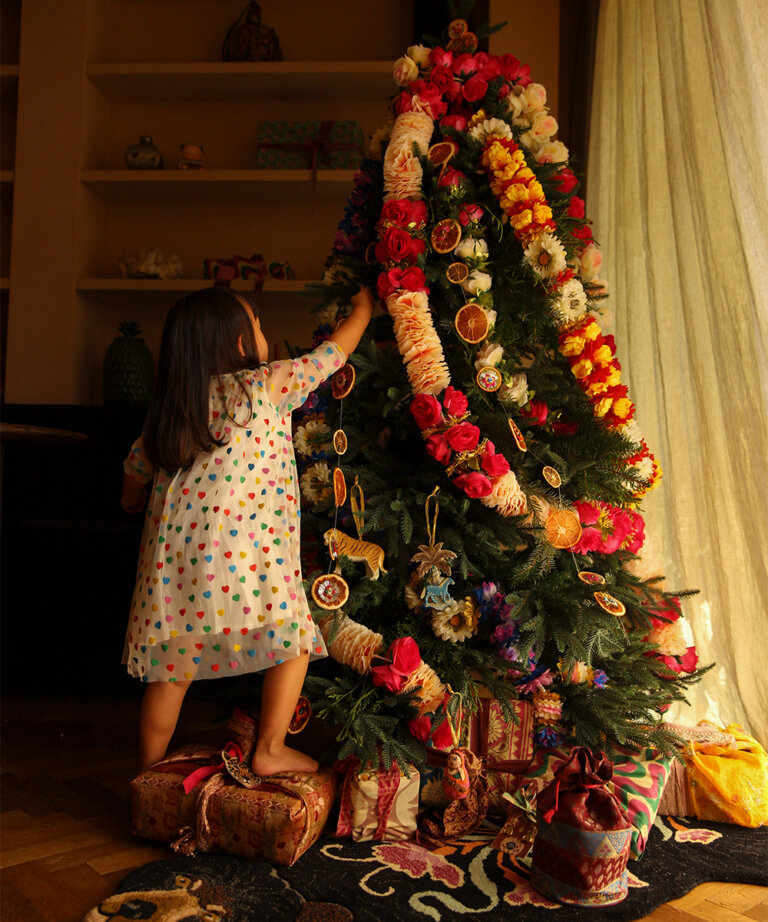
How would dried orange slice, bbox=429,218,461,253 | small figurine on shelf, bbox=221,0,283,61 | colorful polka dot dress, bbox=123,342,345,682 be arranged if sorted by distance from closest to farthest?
colorful polka dot dress, bbox=123,342,345,682, dried orange slice, bbox=429,218,461,253, small figurine on shelf, bbox=221,0,283,61

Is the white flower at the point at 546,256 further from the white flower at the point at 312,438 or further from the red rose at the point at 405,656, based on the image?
the red rose at the point at 405,656

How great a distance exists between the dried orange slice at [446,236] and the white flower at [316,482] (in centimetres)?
58

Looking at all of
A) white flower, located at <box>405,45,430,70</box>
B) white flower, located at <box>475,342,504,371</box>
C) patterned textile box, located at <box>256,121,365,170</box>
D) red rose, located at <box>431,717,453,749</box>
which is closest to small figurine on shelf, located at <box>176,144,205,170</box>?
patterned textile box, located at <box>256,121,365,170</box>

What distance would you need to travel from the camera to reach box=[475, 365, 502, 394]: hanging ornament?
5.90 feet

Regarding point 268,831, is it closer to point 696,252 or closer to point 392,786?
point 392,786

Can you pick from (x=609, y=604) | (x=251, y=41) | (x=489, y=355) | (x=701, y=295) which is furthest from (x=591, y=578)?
(x=251, y=41)

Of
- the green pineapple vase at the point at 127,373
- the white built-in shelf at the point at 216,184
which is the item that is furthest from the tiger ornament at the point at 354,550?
the white built-in shelf at the point at 216,184

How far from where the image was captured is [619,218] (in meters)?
2.57

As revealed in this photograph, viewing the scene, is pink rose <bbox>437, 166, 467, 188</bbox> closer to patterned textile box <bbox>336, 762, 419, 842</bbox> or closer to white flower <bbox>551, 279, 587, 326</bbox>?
white flower <bbox>551, 279, 587, 326</bbox>

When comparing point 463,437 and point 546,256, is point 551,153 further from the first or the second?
point 463,437

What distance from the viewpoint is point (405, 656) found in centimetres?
169

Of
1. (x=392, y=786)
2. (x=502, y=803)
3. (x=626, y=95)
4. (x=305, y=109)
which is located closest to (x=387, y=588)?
(x=392, y=786)

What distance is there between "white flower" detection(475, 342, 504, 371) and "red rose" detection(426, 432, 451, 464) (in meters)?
0.20

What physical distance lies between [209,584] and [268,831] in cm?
49
